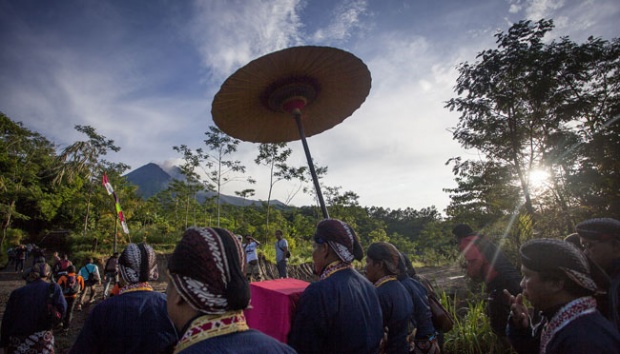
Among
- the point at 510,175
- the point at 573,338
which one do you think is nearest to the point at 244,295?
the point at 573,338

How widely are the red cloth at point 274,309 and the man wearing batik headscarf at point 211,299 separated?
1967mm

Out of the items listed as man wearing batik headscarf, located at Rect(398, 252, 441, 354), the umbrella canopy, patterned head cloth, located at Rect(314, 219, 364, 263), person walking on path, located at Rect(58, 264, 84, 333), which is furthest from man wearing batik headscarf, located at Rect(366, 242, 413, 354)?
person walking on path, located at Rect(58, 264, 84, 333)

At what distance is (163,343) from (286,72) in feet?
7.89

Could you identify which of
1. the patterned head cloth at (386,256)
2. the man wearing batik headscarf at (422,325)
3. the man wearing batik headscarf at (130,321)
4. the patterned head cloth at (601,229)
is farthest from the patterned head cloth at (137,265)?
the patterned head cloth at (601,229)

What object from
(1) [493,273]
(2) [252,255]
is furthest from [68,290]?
(1) [493,273]

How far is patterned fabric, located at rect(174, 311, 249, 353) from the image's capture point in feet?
3.23

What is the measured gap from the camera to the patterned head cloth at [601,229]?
267 cm

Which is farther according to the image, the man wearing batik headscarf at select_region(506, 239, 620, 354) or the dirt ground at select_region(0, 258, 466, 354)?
the dirt ground at select_region(0, 258, 466, 354)

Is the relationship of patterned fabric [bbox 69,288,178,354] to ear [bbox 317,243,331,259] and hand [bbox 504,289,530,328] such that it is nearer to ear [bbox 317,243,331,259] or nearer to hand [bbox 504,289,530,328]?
ear [bbox 317,243,331,259]

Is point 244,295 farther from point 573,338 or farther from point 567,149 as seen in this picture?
point 567,149

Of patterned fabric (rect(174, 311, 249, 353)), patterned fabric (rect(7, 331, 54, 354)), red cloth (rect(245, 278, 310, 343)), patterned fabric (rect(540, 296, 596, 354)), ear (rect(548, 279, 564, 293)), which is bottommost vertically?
patterned fabric (rect(7, 331, 54, 354))

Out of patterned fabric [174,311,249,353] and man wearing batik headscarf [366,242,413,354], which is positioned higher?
patterned fabric [174,311,249,353]

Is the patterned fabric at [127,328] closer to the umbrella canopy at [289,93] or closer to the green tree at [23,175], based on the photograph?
the umbrella canopy at [289,93]

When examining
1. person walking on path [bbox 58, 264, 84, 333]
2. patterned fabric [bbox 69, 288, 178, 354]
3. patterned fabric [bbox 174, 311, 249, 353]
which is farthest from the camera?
person walking on path [bbox 58, 264, 84, 333]
